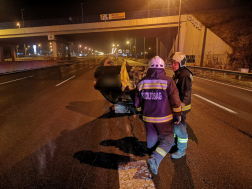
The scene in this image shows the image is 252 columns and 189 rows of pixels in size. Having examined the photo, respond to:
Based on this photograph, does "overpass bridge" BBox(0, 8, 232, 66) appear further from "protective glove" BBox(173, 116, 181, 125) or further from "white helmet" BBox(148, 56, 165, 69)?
"white helmet" BBox(148, 56, 165, 69)

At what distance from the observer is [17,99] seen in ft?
26.4

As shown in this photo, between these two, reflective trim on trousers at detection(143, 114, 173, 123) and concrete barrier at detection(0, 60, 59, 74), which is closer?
reflective trim on trousers at detection(143, 114, 173, 123)

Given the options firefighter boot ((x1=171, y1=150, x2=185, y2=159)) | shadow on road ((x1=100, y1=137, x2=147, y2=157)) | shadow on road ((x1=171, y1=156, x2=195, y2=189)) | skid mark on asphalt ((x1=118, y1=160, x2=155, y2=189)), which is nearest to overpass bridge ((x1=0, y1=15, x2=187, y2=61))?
shadow on road ((x1=100, y1=137, x2=147, y2=157))

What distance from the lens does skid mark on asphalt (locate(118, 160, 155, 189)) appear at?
2721 millimetres

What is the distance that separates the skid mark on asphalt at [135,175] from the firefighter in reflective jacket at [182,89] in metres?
0.68

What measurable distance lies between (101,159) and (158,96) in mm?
1600

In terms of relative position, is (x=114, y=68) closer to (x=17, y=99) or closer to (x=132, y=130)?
(x=132, y=130)

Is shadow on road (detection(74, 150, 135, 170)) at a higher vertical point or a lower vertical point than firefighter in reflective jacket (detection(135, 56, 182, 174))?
lower

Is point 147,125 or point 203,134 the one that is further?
point 203,134

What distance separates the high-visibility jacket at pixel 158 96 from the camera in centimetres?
279

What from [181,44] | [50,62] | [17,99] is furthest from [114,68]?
[50,62]

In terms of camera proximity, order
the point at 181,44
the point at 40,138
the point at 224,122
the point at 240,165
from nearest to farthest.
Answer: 1. the point at 240,165
2. the point at 40,138
3. the point at 224,122
4. the point at 181,44

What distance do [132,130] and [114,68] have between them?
6.86 ft

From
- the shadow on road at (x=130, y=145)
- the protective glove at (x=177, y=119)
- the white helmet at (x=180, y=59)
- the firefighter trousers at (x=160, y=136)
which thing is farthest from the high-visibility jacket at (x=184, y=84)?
the shadow on road at (x=130, y=145)
